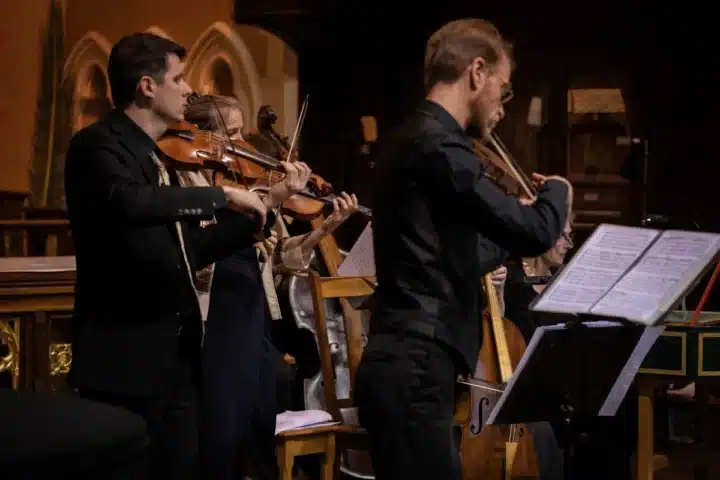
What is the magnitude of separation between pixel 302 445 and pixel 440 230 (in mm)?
1651

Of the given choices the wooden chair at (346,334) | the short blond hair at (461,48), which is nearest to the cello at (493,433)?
the wooden chair at (346,334)

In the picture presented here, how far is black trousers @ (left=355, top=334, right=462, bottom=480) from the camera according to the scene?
2004 millimetres

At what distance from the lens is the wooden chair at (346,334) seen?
132 inches

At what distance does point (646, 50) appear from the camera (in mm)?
5676

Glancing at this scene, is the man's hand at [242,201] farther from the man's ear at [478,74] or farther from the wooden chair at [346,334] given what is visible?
the wooden chair at [346,334]

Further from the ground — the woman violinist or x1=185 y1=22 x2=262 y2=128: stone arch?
x1=185 y1=22 x2=262 y2=128: stone arch

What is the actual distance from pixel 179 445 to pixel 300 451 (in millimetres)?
1142

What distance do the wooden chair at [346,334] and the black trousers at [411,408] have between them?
131 centimetres

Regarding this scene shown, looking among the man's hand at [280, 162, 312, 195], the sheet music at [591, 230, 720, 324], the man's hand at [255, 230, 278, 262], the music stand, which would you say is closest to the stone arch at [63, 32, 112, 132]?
the man's hand at [255, 230, 278, 262]

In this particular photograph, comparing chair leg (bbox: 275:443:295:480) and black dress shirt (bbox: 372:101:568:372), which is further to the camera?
chair leg (bbox: 275:443:295:480)

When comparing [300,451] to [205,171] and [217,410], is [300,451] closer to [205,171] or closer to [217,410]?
[217,410]

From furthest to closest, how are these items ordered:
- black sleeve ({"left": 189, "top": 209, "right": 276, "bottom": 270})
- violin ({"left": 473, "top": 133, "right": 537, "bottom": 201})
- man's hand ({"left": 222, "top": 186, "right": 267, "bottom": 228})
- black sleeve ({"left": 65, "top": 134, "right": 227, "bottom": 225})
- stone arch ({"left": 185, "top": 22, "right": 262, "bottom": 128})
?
stone arch ({"left": 185, "top": 22, "right": 262, "bottom": 128}) → violin ({"left": 473, "top": 133, "right": 537, "bottom": 201}) → black sleeve ({"left": 189, "top": 209, "right": 276, "bottom": 270}) → man's hand ({"left": 222, "top": 186, "right": 267, "bottom": 228}) → black sleeve ({"left": 65, "top": 134, "right": 227, "bottom": 225})

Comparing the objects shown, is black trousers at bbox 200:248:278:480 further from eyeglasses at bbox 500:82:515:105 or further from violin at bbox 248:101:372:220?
eyeglasses at bbox 500:82:515:105

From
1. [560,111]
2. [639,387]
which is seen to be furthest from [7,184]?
[639,387]
